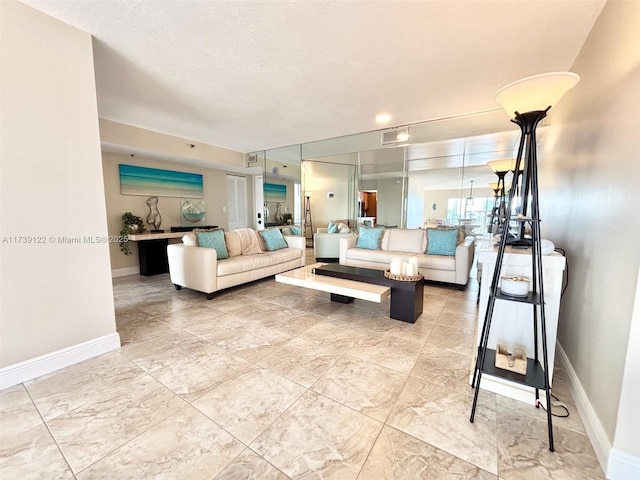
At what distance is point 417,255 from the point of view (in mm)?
4207

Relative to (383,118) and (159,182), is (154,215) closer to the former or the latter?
(159,182)

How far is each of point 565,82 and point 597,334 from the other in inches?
51.1

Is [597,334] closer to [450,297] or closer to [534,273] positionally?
[534,273]

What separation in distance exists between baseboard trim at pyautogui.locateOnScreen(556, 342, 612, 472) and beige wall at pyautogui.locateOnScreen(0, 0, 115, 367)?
3.17 m

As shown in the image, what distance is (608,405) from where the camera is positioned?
4.01 feet

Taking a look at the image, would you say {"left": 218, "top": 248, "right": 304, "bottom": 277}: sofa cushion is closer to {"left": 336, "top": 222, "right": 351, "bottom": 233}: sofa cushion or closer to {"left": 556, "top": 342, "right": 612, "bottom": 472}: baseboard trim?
{"left": 336, "top": 222, "right": 351, "bottom": 233}: sofa cushion

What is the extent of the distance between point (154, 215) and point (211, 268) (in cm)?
257

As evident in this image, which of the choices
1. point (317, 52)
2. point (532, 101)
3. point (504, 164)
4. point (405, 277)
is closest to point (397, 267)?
point (405, 277)

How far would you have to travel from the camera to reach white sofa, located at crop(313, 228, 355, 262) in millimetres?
5695

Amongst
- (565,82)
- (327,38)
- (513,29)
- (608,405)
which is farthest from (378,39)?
(608,405)

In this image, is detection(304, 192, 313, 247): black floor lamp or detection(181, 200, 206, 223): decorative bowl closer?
detection(181, 200, 206, 223): decorative bowl

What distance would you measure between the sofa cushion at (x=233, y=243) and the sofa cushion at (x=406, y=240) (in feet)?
8.32

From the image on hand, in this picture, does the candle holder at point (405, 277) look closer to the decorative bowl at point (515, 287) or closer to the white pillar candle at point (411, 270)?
the white pillar candle at point (411, 270)

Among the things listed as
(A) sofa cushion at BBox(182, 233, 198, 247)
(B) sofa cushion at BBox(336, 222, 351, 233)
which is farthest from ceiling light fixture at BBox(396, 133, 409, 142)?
(A) sofa cushion at BBox(182, 233, 198, 247)
